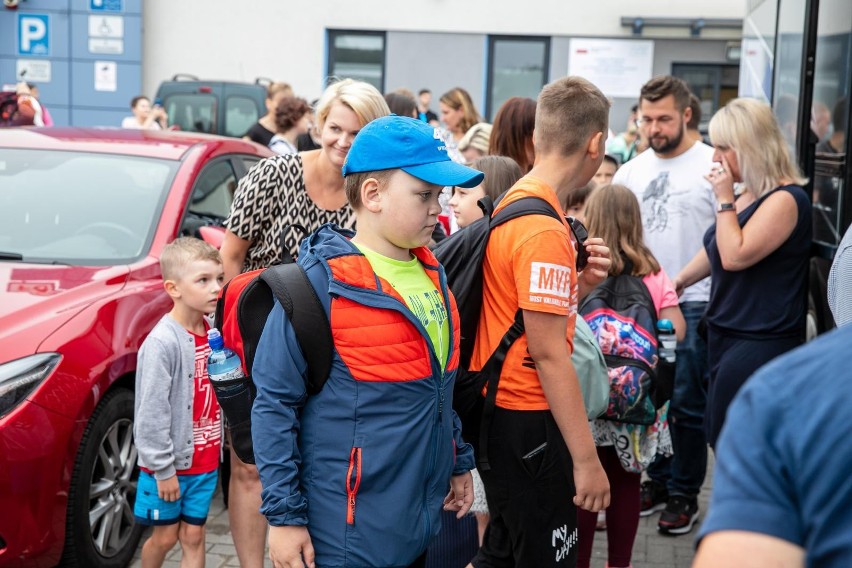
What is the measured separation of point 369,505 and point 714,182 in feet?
8.42

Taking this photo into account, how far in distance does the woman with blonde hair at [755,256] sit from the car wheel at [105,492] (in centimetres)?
253

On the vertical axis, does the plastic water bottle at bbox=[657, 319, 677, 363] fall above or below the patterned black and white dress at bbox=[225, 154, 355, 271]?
below

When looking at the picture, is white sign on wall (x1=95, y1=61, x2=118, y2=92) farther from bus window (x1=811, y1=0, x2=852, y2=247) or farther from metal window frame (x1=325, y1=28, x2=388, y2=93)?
bus window (x1=811, y1=0, x2=852, y2=247)

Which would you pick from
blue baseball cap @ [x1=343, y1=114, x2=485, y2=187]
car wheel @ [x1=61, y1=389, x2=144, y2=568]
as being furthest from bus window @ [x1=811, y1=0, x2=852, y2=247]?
car wheel @ [x1=61, y1=389, x2=144, y2=568]

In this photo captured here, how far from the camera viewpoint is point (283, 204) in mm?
3795

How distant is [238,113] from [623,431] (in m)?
13.2

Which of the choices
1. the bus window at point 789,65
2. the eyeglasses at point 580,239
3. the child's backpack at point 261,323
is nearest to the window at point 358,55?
the bus window at point 789,65

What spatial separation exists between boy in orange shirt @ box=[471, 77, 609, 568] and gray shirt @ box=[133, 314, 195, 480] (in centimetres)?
127

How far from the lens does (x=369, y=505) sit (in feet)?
7.68

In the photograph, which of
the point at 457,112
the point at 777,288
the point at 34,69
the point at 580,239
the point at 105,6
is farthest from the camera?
the point at 34,69

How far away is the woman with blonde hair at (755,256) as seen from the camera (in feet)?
13.5

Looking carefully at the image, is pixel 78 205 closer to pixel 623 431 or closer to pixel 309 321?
pixel 623 431

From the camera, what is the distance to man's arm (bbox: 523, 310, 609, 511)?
2.70 metres

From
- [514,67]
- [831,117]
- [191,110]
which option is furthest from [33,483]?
[514,67]
